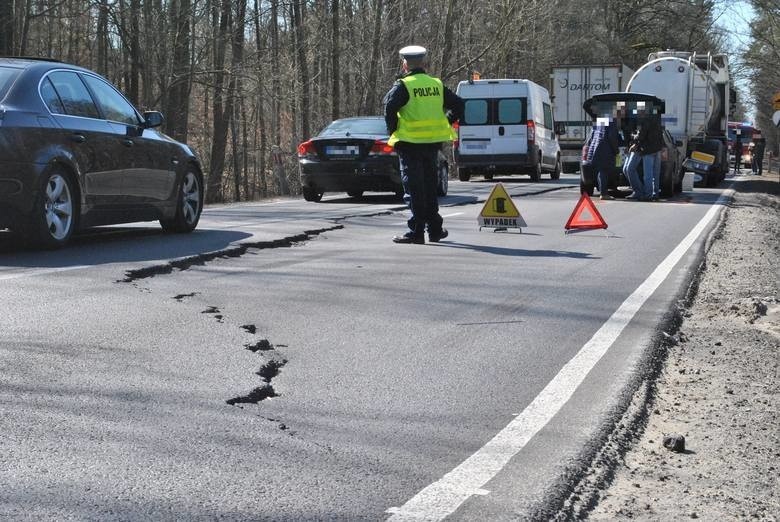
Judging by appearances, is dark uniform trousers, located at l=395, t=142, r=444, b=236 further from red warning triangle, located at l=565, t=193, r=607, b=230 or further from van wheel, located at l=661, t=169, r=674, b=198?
van wheel, located at l=661, t=169, r=674, b=198

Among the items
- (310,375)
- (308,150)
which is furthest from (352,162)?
(310,375)

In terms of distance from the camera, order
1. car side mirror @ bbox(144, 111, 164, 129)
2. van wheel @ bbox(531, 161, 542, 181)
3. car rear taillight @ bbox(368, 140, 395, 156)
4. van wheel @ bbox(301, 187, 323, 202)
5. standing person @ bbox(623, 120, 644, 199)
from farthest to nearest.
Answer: van wheel @ bbox(531, 161, 542, 181), standing person @ bbox(623, 120, 644, 199), van wheel @ bbox(301, 187, 323, 202), car rear taillight @ bbox(368, 140, 395, 156), car side mirror @ bbox(144, 111, 164, 129)

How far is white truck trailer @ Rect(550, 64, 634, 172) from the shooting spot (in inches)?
1570

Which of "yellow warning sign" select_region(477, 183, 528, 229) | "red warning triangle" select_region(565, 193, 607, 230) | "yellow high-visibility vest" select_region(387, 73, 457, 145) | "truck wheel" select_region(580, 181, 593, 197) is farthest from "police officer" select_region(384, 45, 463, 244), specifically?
"truck wheel" select_region(580, 181, 593, 197)

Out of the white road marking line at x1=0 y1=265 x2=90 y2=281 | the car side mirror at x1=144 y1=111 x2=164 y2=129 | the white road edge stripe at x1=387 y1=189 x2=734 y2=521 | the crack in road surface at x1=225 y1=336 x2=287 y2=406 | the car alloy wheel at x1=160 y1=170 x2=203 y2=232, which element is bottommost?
the white road edge stripe at x1=387 y1=189 x2=734 y2=521

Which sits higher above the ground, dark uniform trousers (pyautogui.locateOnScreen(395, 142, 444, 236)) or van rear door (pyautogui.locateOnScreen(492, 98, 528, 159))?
van rear door (pyautogui.locateOnScreen(492, 98, 528, 159))

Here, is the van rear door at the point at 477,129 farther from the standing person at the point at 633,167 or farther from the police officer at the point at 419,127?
the police officer at the point at 419,127

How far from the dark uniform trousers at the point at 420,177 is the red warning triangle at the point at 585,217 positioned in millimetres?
2486

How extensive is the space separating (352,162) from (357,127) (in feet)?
3.07

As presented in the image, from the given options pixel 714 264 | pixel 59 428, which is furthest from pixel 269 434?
pixel 714 264

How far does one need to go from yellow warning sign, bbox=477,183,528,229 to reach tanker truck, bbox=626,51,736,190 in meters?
14.3

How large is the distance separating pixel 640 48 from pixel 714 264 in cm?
5158

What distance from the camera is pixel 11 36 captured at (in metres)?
27.8

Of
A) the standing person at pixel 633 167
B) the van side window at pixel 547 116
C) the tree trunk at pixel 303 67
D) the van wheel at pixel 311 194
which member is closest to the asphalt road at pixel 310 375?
the van wheel at pixel 311 194
